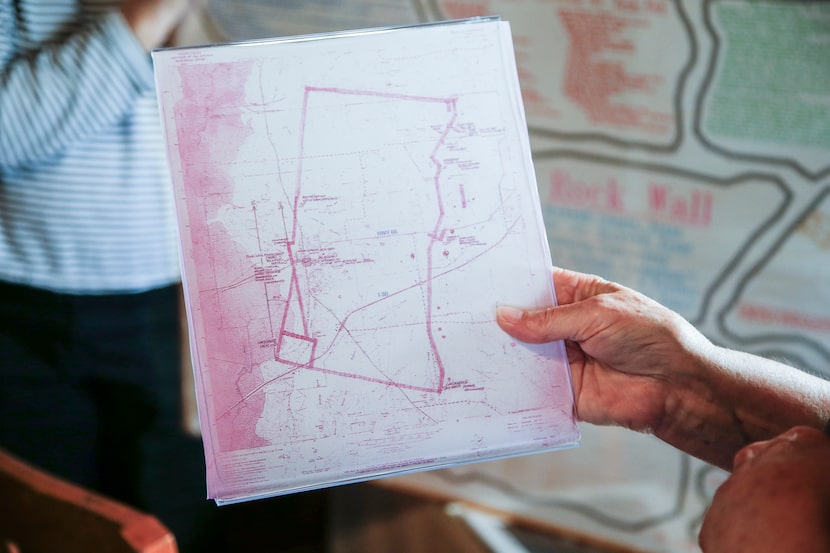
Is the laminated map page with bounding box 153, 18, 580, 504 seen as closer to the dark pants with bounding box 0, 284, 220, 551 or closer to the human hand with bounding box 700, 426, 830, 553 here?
the human hand with bounding box 700, 426, 830, 553

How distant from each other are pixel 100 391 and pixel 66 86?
0.53 m

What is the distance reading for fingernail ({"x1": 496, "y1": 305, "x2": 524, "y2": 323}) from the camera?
2.56 ft

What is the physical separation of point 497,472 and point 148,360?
686 mm

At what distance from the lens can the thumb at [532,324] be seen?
0.77 metres

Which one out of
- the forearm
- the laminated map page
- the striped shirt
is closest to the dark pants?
the striped shirt

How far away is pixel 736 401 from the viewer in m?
0.82

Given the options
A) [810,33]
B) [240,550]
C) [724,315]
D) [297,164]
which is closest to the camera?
[297,164]

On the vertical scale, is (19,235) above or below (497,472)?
above

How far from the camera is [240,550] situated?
1.78m

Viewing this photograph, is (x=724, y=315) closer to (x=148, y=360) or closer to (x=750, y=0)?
(x=750, y=0)

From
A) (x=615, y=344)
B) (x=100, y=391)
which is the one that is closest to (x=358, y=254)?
(x=615, y=344)

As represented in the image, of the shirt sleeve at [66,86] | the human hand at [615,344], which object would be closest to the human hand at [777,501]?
the human hand at [615,344]

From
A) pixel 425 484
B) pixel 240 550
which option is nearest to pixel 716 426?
pixel 425 484

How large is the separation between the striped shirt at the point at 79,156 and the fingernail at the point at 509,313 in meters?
0.66
